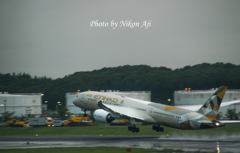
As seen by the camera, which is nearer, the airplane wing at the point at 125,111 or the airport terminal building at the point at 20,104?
the airplane wing at the point at 125,111

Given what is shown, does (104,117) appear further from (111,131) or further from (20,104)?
(20,104)

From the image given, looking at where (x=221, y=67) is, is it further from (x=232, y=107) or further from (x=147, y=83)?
(x=232, y=107)

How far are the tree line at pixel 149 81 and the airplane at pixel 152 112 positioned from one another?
10023cm

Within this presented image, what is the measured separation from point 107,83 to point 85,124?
355ft

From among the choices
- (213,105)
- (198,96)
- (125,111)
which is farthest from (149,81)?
(213,105)

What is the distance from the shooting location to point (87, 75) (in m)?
195

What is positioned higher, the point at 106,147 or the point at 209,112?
the point at 209,112

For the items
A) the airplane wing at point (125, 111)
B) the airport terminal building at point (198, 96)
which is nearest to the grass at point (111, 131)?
the airplane wing at point (125, 111)

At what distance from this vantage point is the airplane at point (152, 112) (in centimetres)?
4562

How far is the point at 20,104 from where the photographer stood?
108 m

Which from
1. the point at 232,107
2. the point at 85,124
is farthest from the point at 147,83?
the point at 85,124

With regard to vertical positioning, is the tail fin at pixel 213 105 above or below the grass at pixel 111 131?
above

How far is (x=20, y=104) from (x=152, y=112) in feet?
224

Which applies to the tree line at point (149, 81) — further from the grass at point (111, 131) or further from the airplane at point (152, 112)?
the airplane at point (152, 112)
